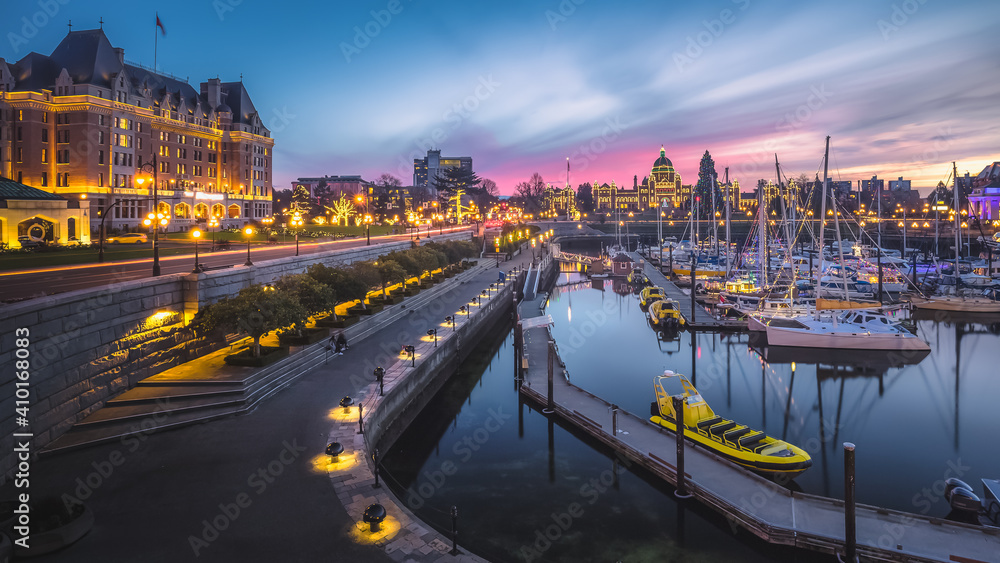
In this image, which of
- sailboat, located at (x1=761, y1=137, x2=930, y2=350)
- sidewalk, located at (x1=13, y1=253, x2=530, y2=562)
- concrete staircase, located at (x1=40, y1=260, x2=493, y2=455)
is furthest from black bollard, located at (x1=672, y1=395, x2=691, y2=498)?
sailboat, located at (x1=761, y1=137, x2=930, y2=350)

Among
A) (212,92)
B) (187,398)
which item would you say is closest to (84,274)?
(187,398)

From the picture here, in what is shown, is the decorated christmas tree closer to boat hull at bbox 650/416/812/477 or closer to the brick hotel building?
the brick hotel building

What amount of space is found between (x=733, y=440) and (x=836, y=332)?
22928 millimetres

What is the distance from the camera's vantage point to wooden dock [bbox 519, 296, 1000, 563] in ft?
47.7

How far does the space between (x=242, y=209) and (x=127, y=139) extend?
22.2m

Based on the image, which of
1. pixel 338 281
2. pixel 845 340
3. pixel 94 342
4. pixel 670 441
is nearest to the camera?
pixel 94 342

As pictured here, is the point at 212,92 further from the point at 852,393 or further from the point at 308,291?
the point at 852,393

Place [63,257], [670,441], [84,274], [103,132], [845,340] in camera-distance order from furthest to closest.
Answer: [103,132]
[845,340]
[63,257]
[84,274]
[670,441]

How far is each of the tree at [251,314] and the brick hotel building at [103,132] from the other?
2747 centimetres

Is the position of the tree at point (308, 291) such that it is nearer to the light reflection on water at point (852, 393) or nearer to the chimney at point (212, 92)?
the light reflection on water at point (852, 393)

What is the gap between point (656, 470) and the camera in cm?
2000

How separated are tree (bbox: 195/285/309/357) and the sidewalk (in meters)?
4.55

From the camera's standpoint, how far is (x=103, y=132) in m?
61.4

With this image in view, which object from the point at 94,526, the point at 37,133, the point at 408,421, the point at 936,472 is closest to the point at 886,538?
the point at 936,472
